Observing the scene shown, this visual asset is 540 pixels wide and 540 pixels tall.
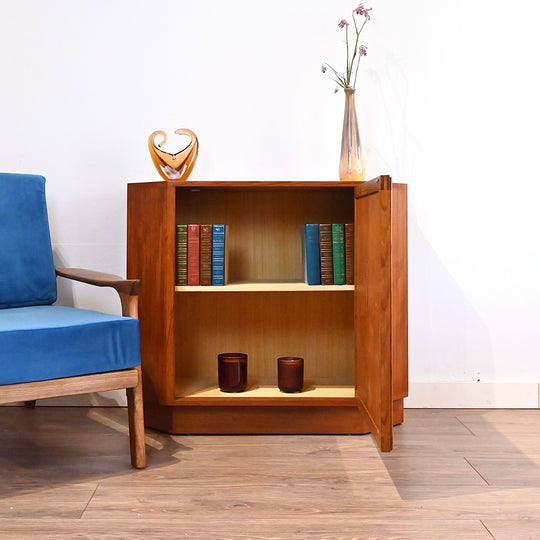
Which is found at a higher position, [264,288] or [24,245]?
[24,245]

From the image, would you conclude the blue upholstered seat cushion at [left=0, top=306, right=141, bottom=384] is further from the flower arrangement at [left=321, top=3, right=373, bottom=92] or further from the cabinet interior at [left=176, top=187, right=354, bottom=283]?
the flower arrangement at [left=321, top=3, right=373, bottom=92]

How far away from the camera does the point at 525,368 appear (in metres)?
2.46

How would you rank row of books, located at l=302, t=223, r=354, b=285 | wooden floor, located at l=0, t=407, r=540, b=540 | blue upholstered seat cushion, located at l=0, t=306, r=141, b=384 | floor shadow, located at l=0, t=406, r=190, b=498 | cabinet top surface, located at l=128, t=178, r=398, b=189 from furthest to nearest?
row of books, located at l=302, t=223, r=354, b=285
cabinet top surface, located at l=128, t=178, r=398, b=189
floor shadow, located at l=0, t=406, r=190, b=498
blue upholstered seat cushion, located at l=0, t=306, r=141, b=384
wooden floor, located at l=0, t=407, r=540, b=540

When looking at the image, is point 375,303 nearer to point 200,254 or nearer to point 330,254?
point 330,254

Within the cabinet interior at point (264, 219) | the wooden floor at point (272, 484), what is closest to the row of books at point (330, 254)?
the cabinet interior at point (264, 219)

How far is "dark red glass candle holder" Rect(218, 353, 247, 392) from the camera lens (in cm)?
217

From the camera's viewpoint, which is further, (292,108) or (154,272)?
(292,108)

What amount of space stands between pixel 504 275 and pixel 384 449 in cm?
109

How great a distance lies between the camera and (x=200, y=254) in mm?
2154

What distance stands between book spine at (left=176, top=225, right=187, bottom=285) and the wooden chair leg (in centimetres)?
45

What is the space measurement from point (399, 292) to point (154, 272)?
0.78 metres

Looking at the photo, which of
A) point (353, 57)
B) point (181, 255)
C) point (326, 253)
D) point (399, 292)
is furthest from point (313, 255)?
point (353, 57)

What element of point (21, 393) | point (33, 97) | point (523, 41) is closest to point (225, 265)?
point (21, 393)

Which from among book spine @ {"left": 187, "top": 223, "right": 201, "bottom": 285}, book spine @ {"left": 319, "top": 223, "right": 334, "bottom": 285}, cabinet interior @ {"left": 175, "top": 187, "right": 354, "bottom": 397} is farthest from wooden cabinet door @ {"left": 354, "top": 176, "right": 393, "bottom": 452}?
book spine @ {"left": 187, "top": 223, "right": 201, "bottom": 285}
